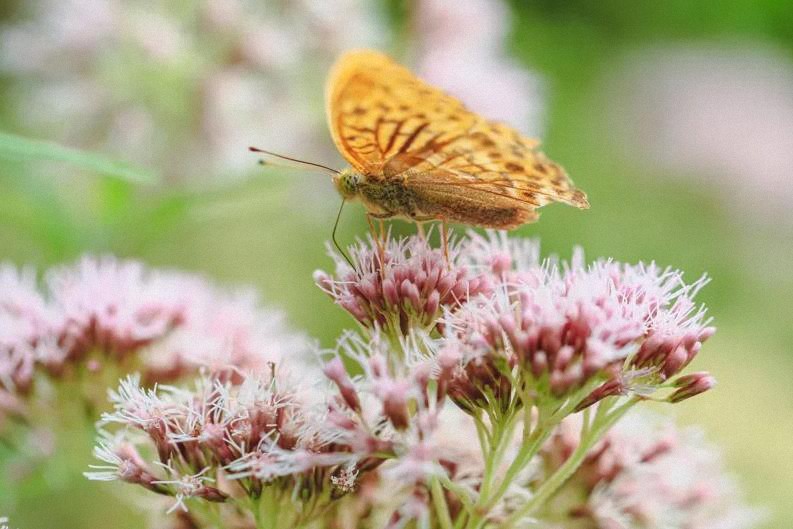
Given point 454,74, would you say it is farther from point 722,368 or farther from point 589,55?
point 589,55

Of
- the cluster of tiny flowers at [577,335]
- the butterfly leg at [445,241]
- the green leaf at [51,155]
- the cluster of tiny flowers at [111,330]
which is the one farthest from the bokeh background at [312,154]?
the cluster of tiny flowers at [577,335]

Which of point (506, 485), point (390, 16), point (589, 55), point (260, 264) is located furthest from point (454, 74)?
point (589, 55)

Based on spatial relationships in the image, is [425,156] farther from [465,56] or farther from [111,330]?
[465,56]

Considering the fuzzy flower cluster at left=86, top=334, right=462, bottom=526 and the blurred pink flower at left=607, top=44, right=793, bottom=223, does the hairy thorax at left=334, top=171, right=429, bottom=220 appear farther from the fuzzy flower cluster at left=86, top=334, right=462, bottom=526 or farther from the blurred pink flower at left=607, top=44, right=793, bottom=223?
the blurred pink flower at left=607, top=44, right=793, bottom=223

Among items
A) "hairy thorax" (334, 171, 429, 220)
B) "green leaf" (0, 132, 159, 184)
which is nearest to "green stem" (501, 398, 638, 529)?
"hairy thorax" (334, 171, 429, 220)

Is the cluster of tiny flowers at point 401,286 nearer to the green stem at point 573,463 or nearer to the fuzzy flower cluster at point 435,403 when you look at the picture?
the fuzzy flower cluster at point 435,403

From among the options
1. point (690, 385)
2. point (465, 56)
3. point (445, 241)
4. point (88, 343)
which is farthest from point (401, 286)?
point (465, 56)
